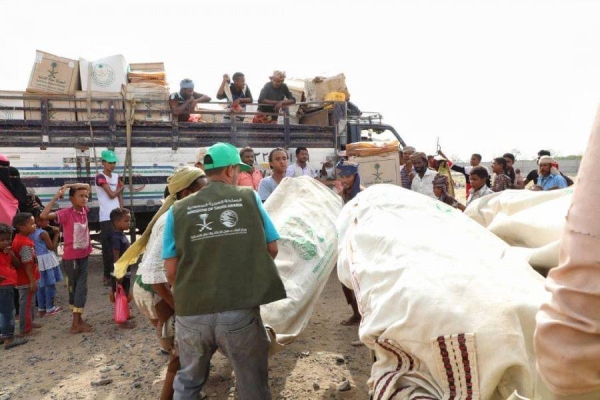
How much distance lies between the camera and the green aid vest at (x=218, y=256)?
221 cm

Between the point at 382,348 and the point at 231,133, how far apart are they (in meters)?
5.38

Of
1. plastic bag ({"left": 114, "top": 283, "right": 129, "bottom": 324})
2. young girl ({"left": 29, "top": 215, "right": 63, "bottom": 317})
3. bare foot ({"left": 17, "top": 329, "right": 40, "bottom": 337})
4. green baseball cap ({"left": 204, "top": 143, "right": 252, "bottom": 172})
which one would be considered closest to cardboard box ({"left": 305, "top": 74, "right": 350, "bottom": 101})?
young girl ({"left": 29, "top": 215, "right": 63, "bottom": 317})

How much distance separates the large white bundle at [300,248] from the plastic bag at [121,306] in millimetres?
1576

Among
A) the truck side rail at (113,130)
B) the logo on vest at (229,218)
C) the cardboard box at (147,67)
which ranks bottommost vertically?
the logo on vest at (229,218)

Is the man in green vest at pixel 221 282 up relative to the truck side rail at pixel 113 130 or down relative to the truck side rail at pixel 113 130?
down

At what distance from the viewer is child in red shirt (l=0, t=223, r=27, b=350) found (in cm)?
416

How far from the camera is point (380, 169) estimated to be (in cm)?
564

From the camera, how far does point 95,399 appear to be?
320 centimetres

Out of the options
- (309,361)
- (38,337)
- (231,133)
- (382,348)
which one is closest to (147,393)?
(309,361)

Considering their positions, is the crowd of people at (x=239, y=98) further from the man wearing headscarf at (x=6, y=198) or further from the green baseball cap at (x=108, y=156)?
the man wearing headscarf at (x=6, y=198)

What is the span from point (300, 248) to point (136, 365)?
1647 mm

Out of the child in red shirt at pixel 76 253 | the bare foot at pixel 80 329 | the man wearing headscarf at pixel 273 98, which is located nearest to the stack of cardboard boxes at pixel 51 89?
the child in red shirt at pixel 76 253

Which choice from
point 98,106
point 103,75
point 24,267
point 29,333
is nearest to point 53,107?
point 98,106

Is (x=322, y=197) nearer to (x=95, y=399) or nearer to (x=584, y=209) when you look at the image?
(x=95, y=399)
